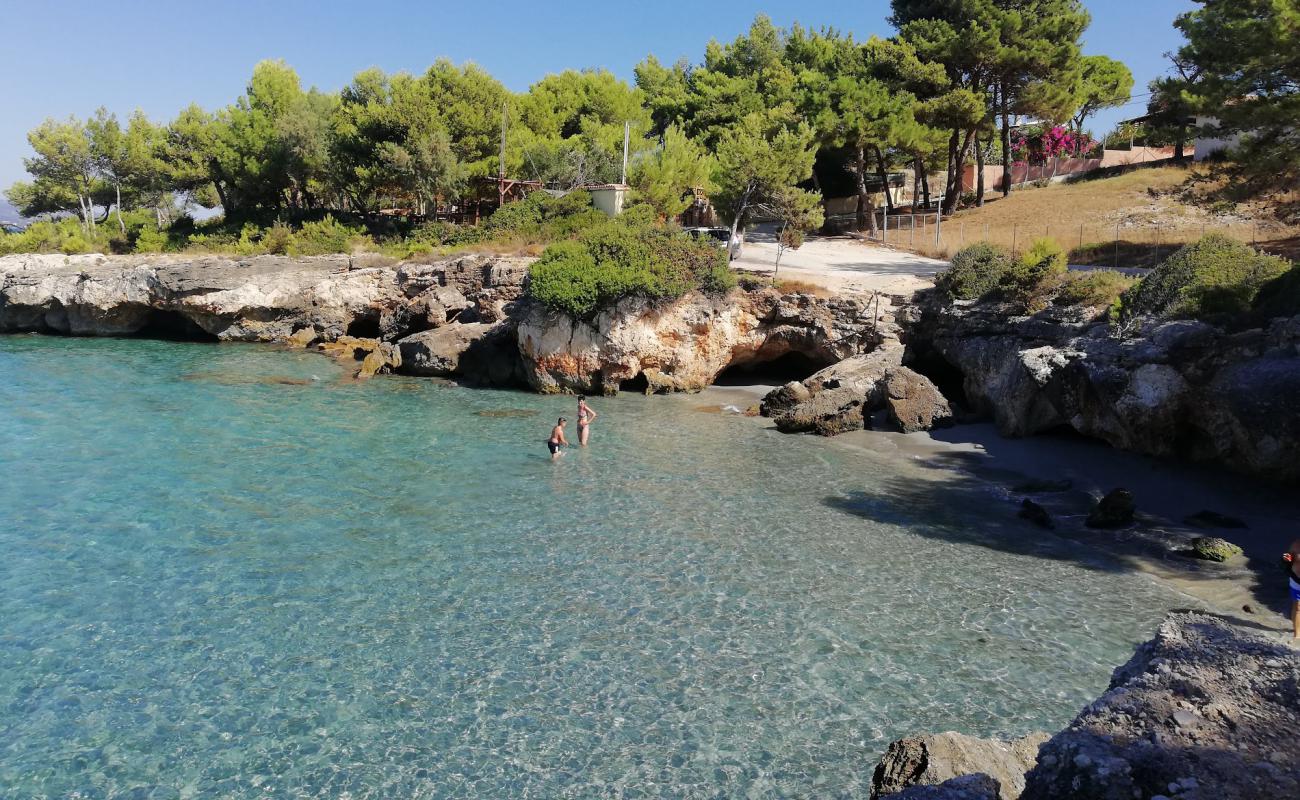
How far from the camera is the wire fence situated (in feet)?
96.7

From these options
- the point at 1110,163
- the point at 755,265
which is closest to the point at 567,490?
the point at 755,265

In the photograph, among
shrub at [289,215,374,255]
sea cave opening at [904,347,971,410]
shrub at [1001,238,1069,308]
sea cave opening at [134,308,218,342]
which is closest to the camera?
shrub at [1001,238,1069,308]

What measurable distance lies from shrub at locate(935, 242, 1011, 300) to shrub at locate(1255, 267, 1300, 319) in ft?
25.0

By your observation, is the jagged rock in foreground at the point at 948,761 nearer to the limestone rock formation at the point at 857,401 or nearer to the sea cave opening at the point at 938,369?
the limestone rock formation at the point at 857,401

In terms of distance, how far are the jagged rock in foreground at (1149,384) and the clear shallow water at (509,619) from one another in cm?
437

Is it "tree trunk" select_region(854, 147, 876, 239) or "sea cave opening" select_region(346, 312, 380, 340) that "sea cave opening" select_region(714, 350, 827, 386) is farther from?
"sea cave opening" select_region(346, 312, 380, 340)

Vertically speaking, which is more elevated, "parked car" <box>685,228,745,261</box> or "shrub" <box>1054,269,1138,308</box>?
"parked car" <box>685,228,745,261</box>

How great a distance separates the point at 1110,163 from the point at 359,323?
5337cm

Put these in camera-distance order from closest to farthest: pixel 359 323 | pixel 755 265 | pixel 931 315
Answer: pixel 931 315, pixel 755 265, pixel 359 323

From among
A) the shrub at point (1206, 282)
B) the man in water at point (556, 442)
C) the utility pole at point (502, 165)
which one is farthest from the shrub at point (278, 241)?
the shrub at point (1206, 282)

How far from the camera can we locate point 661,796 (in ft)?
25.8

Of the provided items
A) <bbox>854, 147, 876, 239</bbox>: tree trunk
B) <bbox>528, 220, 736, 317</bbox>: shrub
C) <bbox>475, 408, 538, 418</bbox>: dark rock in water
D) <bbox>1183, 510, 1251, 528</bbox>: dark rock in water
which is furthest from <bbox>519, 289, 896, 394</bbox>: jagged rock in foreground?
<bbox>854, 147, 876, 239</bbox>: tree trunk

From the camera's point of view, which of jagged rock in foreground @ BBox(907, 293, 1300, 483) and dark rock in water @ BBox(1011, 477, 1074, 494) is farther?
dark rock in water @ BBox(1011, 477, 1074, 494)

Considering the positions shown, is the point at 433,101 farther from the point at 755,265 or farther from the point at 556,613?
the point at 556,613
